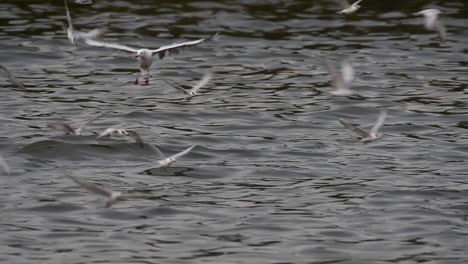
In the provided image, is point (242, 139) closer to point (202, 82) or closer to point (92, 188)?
point (202, 82)

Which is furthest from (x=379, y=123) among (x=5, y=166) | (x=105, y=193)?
(x=105, y=193)

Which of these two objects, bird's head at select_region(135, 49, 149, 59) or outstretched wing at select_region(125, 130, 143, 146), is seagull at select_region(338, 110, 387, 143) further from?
bird's head at select_region(135, 49, 149, 59)

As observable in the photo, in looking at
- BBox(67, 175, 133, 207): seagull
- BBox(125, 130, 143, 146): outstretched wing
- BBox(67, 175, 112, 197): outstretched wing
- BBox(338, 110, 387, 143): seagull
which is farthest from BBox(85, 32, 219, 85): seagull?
BBox(67, 175, 112, 197): outstretched wing

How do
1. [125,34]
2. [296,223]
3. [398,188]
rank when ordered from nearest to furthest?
[296,223]
[398,188]
[125,34]

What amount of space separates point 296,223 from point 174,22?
34.0ft

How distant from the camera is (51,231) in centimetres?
1252

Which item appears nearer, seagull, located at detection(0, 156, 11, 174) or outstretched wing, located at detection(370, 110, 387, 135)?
seagull, located at detection(0, 156, 11, 174)

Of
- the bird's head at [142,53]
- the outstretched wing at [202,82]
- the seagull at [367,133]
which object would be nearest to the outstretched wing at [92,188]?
the seagull at [367,133]

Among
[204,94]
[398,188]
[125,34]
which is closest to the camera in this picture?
[398,188]

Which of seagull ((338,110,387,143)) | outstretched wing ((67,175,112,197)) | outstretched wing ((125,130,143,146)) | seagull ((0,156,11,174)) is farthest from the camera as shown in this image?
outstretched wing ((125,130,143,146))

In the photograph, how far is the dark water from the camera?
12375 millimetres

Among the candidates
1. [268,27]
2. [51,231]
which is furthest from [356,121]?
[51,231]

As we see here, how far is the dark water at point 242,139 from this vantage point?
12375mm

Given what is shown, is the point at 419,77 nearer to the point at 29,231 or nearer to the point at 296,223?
the point at 296,223
